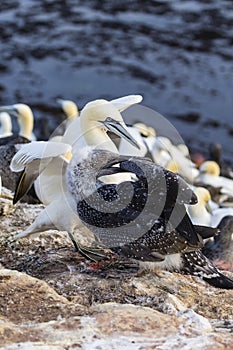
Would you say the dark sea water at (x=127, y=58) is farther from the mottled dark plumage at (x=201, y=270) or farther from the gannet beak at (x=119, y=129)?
the mottled dark plumage at (x=201, y=270)

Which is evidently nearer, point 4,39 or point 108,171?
point 108,171

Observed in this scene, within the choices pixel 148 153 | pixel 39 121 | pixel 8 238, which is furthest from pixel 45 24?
pixel 8 238

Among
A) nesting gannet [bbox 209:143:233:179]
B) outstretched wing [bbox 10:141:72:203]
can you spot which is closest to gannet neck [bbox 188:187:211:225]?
nesting gannet [bbox 209:143:233:179]

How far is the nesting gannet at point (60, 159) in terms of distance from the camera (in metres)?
6.98

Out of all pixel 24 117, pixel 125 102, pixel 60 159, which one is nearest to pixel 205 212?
pixel 24 117

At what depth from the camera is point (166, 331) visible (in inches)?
206

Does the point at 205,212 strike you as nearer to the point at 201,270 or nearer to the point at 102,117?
the point at 102,117

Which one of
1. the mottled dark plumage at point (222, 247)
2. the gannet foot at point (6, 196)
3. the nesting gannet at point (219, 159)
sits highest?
the gannet foot at point (6, 196)

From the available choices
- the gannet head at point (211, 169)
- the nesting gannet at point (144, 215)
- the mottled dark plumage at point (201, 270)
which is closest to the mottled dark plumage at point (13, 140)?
the gannet head at point (211, 169)

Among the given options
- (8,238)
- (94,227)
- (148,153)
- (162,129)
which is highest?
(94,227)

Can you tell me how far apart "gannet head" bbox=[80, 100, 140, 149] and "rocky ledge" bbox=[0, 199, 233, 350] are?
3.54 ft

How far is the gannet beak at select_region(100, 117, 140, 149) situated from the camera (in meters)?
7.20

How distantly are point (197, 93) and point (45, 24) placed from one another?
616 centimetres

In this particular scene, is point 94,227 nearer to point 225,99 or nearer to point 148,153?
point 148,153
